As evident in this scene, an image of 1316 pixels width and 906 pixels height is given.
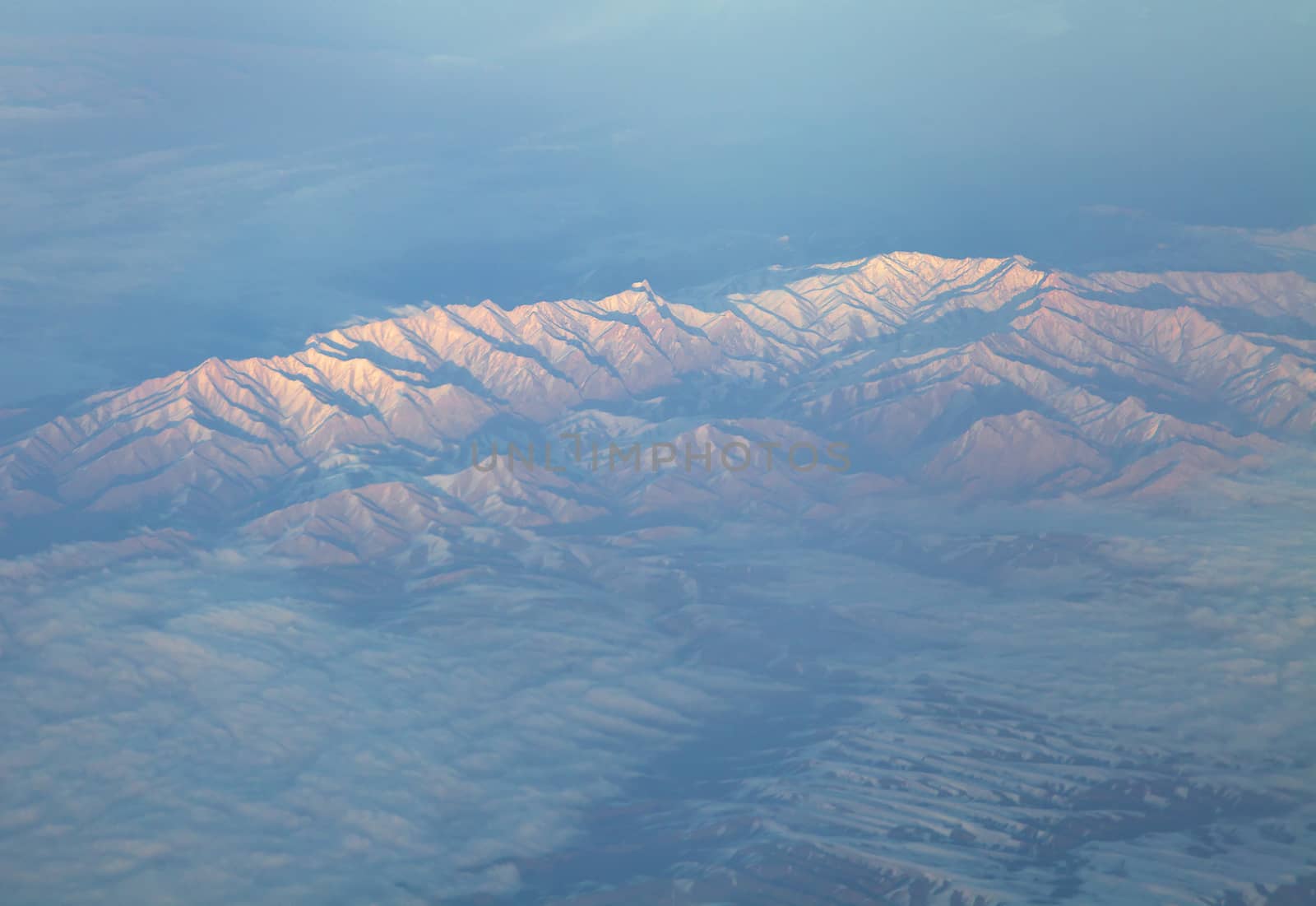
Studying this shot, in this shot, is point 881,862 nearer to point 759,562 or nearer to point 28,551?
point 759,562

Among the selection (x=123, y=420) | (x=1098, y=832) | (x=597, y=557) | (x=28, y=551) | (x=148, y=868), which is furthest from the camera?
(x=123, y=420)

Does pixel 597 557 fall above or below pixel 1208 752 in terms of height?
above

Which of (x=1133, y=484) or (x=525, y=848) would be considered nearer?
(x=525, y=848)

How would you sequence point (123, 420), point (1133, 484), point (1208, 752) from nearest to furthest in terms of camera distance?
point (1208, 752), point (1133, 484), point (123, 420)

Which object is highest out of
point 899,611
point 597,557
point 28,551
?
point 28,551

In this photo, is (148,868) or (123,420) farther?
(123,420)

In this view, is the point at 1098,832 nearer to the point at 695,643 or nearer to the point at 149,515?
the point at 695,643

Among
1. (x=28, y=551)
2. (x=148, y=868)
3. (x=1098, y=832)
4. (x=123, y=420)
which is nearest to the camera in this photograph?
(x=148, y=868)

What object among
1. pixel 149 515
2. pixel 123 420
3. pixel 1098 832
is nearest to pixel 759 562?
Answer: pixel 1098 832

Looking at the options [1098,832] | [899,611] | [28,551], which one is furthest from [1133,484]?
[28,551]
